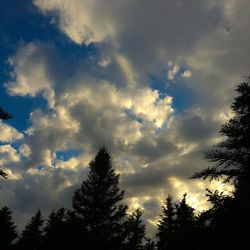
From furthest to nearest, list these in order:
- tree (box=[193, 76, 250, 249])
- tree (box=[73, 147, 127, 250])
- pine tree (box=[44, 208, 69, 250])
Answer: tree (box=[73, 147, 127, 250]) → pine tree (box=[44, 208, 69, 250]) → tree (box=[193, 76, 250, 249])

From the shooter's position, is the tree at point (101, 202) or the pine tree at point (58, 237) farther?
the tree at point (101, 202)

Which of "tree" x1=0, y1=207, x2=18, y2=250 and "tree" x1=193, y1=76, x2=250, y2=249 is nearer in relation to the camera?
"tree" x1=193, y1=76, x2=250, y2=249

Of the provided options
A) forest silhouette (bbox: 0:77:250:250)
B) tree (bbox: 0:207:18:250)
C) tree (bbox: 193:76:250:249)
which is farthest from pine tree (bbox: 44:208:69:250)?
tree (bbox: 0:207:18:250)

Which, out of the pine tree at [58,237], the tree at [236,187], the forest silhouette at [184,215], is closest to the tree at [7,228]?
the forest silhouette at [184,215]

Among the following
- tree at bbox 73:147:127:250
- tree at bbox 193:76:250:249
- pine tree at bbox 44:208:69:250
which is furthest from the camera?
tree at bbox 73:147:127:250

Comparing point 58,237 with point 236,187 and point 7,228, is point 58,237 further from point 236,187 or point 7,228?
point 7,228

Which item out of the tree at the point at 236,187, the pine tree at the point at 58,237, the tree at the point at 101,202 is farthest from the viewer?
the tree at the point at 101,202

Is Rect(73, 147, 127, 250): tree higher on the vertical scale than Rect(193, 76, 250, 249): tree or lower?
higher

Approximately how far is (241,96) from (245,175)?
13.7ft

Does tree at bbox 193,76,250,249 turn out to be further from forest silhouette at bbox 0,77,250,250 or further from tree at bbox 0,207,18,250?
tree at bbox 0,207,18,250

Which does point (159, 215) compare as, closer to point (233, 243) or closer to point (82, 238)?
point (82, 238)

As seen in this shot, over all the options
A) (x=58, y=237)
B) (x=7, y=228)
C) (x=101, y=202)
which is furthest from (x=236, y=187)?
(x=7, y=228)

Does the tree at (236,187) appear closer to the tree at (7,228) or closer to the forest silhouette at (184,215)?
the forest silhouette at (184,215)

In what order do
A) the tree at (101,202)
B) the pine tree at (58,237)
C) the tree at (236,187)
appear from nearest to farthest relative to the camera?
the tree at (236,187), the pine tree at (58,237), the tree at (101,202)
